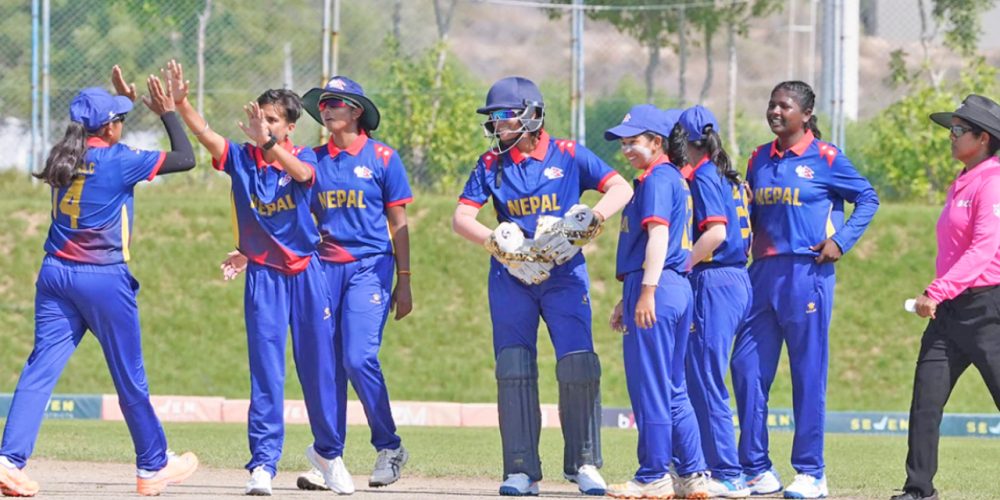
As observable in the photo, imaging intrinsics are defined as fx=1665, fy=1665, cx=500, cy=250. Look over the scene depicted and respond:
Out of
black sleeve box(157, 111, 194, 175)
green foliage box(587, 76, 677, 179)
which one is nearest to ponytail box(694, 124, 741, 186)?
black sleeve box(157, 111, 194, 175)

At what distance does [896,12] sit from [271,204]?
1730cm

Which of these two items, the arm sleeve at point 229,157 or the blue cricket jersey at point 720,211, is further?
the blue cricket jersey at point 720,211

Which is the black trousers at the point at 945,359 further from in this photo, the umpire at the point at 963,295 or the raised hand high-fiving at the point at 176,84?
the raised hand high-fiving at the point at 176,84

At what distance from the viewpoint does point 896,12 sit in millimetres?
25000

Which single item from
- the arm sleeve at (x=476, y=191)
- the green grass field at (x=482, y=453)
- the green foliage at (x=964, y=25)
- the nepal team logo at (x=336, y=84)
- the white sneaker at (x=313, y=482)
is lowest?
the green grass field at (x=482, y=453)

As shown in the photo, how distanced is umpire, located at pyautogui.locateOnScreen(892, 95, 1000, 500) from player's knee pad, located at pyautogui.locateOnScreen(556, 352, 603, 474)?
1.77m

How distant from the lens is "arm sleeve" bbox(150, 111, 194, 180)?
30.7 ft

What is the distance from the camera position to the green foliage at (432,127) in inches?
861

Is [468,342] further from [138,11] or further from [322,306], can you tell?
[322,306]

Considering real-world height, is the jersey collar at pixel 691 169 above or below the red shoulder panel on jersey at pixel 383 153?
below

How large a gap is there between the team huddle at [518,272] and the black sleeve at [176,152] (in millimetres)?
12

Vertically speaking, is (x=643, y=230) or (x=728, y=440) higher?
(x=643, y=230)

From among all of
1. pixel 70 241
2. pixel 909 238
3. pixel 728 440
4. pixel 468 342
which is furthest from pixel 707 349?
pixel 909 238

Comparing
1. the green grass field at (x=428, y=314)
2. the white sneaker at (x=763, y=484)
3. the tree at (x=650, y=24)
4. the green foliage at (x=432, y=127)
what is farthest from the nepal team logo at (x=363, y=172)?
the tree at (x=650, y=24)
